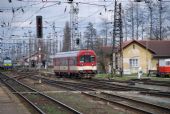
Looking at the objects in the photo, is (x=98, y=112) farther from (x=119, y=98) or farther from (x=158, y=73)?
(x=158, y=73)

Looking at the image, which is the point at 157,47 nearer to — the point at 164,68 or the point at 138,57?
the point at 138,57

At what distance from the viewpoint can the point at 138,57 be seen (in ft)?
233

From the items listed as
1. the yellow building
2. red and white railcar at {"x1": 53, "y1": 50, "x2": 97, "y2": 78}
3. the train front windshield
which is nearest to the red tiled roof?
the yellow building

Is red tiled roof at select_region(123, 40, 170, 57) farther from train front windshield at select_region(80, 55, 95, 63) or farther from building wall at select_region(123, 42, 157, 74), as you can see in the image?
train front windshield at select_region(80, 55, 95, 63)

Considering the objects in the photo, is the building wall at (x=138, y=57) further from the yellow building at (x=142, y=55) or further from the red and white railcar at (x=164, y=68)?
the red and white railcar at (x=164, y=68)

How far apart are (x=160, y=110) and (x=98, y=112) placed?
256cm

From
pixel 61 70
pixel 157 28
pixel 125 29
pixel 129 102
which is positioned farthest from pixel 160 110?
pixel 125 29

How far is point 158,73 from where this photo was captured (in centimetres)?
5734

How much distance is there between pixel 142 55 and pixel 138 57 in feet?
2.82

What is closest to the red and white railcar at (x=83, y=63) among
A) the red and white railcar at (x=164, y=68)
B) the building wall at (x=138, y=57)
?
the red and white railcar at (x=164, y=68)

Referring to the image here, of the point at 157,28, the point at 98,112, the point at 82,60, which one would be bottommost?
the point at 98,112

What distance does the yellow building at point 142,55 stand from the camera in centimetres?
6962

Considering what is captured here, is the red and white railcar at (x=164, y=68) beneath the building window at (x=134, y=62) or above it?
beneath

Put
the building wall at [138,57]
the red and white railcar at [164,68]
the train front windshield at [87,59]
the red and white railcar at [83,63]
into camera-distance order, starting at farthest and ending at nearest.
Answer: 1. the building wall at [138,57]
2. the red and white railcar at [164,68]
3. the train front windshield at [87,59]
4. the red and white railcar at [83,63]
